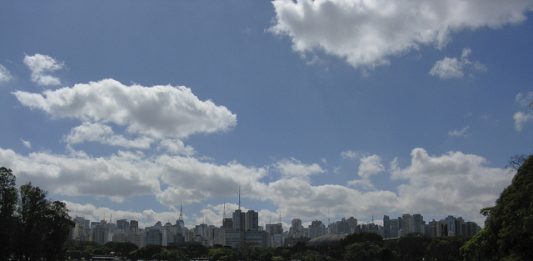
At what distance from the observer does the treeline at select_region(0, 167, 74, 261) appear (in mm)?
65125

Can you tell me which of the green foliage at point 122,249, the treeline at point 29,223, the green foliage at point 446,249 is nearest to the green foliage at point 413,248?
the green foliage at point 446,249

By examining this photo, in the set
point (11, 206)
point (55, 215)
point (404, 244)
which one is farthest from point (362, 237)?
point (11, 206)

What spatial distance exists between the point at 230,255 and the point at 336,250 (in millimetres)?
28927

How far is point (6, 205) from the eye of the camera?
65.1m

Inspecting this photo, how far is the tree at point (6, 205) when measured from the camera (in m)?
64.1

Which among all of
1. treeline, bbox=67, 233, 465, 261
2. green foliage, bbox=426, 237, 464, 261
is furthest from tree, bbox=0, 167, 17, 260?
green foliage, bbox=426, 237, 464, 261

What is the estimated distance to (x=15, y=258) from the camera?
251ft

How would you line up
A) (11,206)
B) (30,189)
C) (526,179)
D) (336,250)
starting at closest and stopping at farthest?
(526,179), (11,206), (30,189), (336,250)

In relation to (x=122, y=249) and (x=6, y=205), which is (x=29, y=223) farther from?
(x=122, y=249)

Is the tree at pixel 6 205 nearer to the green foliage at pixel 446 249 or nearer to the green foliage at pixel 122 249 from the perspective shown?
the green foliage at pixel 446 249

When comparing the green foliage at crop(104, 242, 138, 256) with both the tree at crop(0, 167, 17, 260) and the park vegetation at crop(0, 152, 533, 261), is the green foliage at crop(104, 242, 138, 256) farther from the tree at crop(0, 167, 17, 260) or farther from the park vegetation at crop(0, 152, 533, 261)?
the tree at crop(0, 167, 17, 260)

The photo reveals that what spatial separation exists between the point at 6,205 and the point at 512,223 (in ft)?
170

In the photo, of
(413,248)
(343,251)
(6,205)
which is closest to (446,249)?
(413,248)

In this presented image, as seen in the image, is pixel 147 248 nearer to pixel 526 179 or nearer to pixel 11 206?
pixel 11 206
